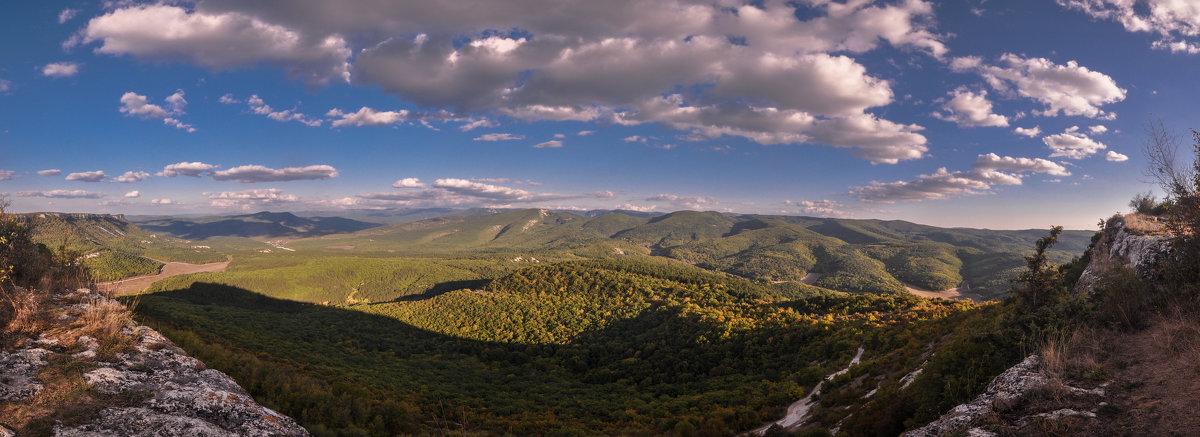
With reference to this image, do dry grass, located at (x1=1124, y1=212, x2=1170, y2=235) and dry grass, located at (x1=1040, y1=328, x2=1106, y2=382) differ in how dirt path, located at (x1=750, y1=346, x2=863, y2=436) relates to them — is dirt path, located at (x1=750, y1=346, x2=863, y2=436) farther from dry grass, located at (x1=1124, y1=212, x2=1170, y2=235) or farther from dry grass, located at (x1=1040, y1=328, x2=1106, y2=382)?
dry grass, located at (x1=1124, y1=212, x2=1170, y2=235)

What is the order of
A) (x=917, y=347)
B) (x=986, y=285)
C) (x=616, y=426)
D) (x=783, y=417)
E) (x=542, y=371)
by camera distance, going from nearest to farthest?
(x=783, y=417) < (x=917, y=347) < (x=616, y=426) < (x=542, y=371) < (x=986, y=285)

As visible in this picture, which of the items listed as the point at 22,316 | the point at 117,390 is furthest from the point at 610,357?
the point at 22,316

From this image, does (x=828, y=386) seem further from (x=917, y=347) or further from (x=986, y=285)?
(x=986, y=285)

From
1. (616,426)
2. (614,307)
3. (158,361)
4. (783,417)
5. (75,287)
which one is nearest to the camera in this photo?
(158,361)

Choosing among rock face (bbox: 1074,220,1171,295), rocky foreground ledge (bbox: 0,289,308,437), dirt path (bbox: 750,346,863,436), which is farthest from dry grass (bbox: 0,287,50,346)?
rock face (bbox: 1074,220,1171,295)

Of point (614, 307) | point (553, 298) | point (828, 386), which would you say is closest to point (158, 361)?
point (828, 386)

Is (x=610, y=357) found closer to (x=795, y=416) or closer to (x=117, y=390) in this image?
(x=795, y=416)
